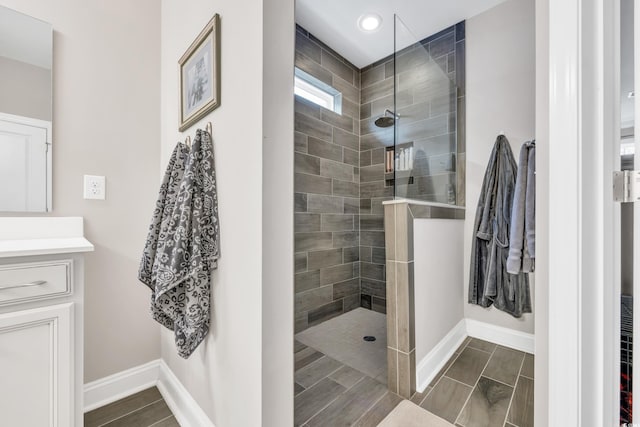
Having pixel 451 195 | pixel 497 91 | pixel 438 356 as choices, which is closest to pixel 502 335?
pixel 438 356

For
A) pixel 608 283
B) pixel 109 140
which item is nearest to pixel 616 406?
pixel 608 283

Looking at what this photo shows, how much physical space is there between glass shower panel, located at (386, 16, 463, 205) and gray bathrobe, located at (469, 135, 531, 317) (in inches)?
11.1

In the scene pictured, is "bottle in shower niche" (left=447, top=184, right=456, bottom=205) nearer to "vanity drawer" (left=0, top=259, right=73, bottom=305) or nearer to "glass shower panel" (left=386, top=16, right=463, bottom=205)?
"glass shower panel" (left=386, top=16, right=463, bottom=205)

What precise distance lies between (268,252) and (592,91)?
94 centimetres

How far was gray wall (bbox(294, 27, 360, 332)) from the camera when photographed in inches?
94.0

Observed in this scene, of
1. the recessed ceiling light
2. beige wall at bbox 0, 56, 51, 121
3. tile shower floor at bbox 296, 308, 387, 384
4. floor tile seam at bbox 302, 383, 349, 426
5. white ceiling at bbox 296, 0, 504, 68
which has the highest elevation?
white ceiling at bbox 296, 0, 504, 68

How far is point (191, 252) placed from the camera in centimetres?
106

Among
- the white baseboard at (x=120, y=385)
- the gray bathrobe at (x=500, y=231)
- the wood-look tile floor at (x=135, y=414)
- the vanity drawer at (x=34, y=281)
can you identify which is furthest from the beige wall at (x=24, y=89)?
the gray bathrobe at (x=500, y=231)

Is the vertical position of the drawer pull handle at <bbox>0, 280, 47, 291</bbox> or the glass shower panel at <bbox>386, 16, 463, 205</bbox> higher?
the glass shower panel at <bbox>386, 16, 463, 205</bbox>

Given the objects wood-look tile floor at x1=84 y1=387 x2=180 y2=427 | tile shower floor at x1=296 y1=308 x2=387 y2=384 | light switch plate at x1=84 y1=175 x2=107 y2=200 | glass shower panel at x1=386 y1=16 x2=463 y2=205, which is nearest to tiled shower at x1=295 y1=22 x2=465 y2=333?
glass shower panel at x1=386 y1=16 x2=463 y2=205

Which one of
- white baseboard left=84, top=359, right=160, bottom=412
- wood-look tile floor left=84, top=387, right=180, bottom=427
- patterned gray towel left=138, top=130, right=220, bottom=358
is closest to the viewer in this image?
patterned gray towel left=138, top=130, right=220, bottom=358

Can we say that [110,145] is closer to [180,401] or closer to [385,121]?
[180,401]

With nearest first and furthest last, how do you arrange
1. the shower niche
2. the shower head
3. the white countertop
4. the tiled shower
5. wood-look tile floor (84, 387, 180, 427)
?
the white countertop
wood-look tile floor (84, 387, 180, 427)
the shower niche
the tiled shower
the shower head

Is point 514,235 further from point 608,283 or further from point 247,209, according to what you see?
point 247,209
